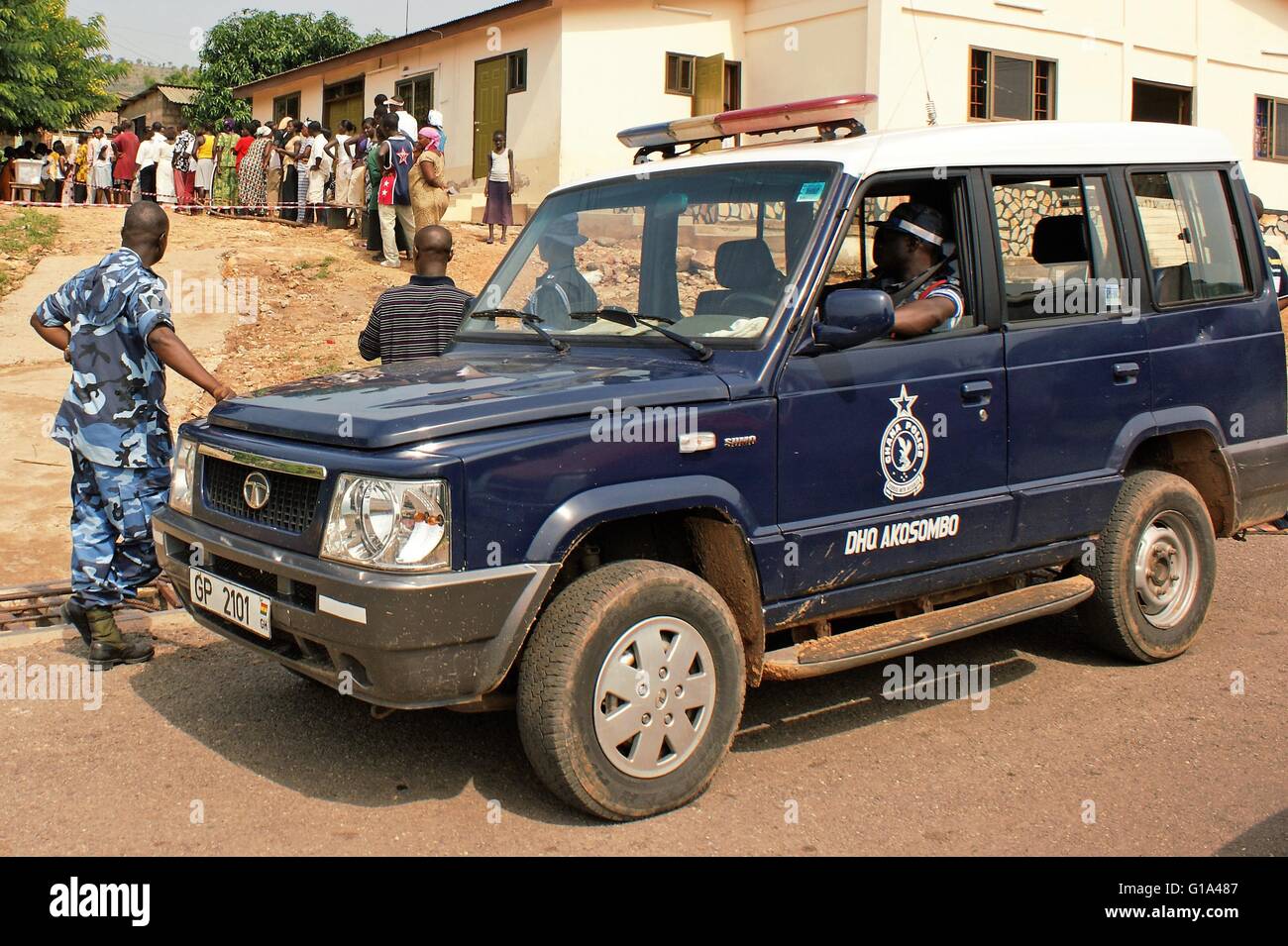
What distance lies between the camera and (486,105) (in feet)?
73.9

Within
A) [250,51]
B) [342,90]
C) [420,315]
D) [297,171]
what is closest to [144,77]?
[250,51]

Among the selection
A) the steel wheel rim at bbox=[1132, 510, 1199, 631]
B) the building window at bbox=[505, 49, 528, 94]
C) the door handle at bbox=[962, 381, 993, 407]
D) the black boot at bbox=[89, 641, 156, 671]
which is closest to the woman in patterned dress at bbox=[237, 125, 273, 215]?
the building window at bbox=[505, 49, 528, 94]

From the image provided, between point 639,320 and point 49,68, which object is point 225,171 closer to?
point 49,68

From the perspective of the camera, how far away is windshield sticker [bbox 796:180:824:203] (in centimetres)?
459

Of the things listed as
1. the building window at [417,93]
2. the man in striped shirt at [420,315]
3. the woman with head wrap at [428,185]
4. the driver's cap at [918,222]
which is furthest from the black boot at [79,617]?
the building window at [417,93]

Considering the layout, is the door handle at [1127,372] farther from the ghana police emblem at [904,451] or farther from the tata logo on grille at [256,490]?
the tata logo on grille at [256,490]

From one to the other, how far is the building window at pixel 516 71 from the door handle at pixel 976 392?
17817mm

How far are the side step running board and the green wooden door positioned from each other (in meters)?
18.4

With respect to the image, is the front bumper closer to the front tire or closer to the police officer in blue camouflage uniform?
the front tire

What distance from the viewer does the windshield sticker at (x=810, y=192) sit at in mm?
4594

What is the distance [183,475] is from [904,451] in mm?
2549
